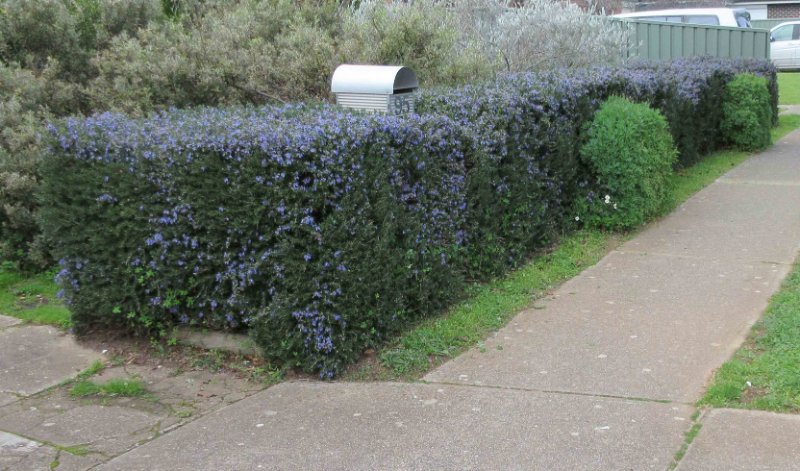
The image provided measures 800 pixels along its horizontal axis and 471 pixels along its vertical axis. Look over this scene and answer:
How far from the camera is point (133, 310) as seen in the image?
19.2ft

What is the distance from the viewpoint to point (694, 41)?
1692 centimetres

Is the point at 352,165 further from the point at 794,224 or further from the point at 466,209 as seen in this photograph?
the point at 794,224

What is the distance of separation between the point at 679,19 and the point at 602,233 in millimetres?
15811

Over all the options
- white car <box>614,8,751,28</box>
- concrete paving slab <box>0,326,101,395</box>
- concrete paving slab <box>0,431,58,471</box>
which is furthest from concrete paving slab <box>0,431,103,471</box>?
white car <box>614,8,751,28</box>

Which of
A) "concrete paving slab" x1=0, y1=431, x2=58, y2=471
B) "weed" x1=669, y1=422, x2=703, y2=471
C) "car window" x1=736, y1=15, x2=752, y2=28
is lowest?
"weed" x1=669, y1=422, x2=703, y2=471

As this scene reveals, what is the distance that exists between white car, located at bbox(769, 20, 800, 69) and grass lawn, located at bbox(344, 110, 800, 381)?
2615 cm

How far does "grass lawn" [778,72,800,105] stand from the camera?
848 inches

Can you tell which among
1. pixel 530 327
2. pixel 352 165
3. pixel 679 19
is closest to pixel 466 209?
pixel 530 327

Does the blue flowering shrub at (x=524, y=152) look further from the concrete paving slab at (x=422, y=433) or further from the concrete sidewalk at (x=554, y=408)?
the concrete paving slab at (x=422, y=433)

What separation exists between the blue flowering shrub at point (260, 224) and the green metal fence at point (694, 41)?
11.3 m

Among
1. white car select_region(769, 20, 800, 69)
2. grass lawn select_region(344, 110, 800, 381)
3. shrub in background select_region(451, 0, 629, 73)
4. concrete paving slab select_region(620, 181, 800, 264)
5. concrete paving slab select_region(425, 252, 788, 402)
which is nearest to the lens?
concrete paving slab select_region(425, 252, 788, 402)

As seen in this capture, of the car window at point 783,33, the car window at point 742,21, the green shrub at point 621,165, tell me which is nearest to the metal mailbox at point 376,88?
the green shrub at point 621,165

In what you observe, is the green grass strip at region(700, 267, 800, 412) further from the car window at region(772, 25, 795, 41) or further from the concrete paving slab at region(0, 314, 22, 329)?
the car window at region(772, 25, 795, 41)

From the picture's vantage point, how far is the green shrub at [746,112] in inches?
528
